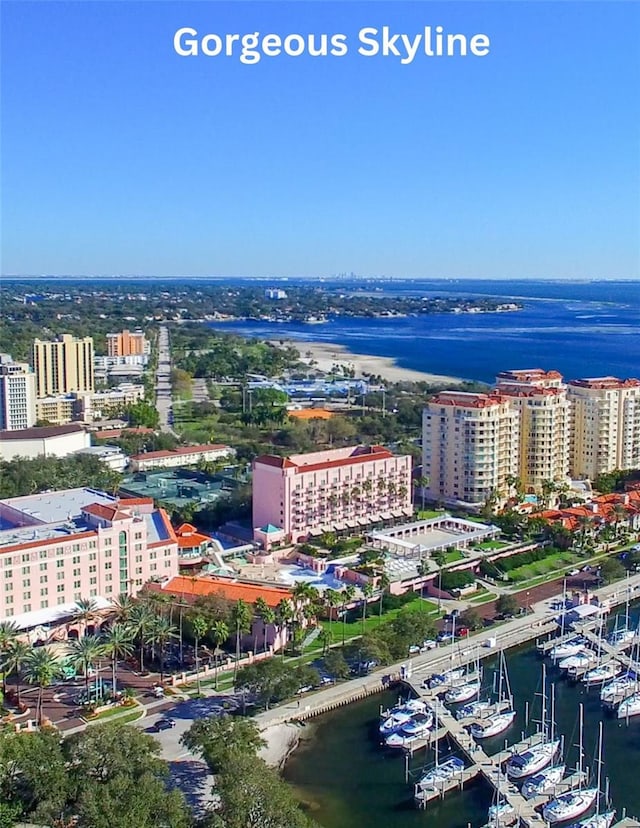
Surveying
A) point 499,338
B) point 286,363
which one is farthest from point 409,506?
point 499,338

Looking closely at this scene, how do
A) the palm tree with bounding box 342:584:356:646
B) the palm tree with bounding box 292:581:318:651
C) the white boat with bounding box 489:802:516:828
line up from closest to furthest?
1. the white boat with bounding box 489:802:516:828
2. the palm tree with bounding box 292:581:318:651
3. the palm tree with bounding box 342:584:356:646

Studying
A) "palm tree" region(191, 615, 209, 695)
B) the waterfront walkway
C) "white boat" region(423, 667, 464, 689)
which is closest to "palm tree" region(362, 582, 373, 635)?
the waterfront walkway

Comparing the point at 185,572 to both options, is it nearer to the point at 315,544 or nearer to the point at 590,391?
the point at 315,544

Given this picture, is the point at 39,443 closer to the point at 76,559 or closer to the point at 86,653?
the point at 76,559

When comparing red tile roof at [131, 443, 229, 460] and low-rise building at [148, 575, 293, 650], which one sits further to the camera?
red tile roof at [131, 443, 229, 460]

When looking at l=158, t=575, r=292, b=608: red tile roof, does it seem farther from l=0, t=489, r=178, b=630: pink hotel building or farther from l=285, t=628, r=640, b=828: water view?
l=285, t=628, r=640, b=828: water view

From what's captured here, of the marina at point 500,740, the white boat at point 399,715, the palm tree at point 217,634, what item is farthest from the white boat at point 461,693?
the palm tree at point 217,634
